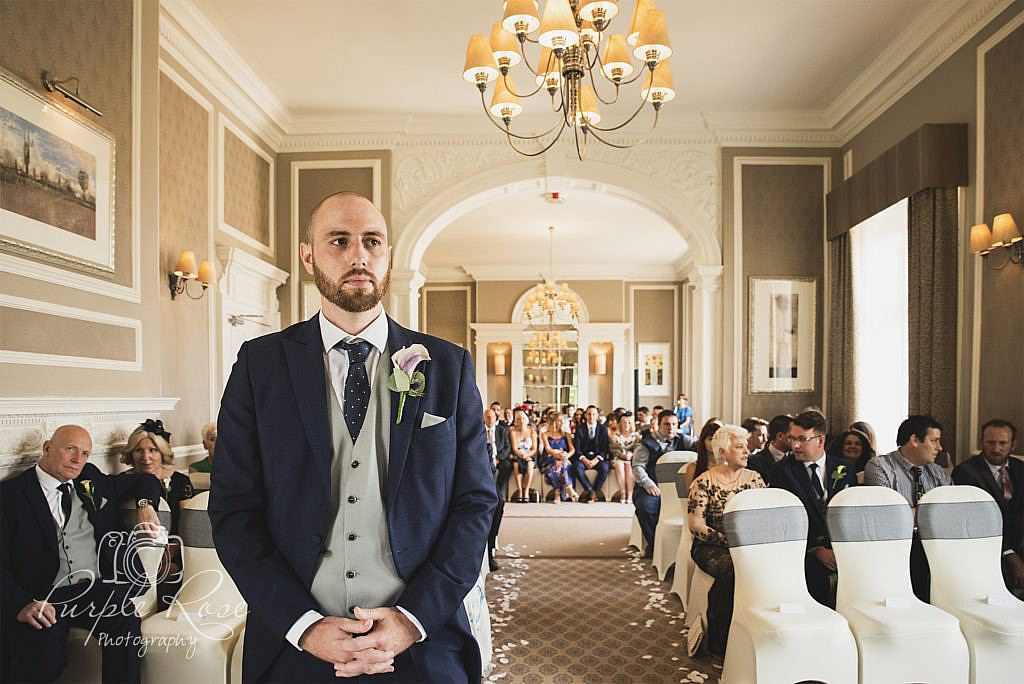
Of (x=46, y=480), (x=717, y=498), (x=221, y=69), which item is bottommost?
(x=717, y=498)

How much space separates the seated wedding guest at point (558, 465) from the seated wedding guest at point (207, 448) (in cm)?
495

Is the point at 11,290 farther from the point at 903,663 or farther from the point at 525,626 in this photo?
the point at 903,663

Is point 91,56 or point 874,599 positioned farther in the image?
point 91,56

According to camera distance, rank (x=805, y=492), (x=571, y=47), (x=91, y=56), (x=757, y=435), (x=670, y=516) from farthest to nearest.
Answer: (x=757, y=435) → (x=670, y=516) → (x=805, y=492) → (x=91, y=56) → (x=571, y=47)

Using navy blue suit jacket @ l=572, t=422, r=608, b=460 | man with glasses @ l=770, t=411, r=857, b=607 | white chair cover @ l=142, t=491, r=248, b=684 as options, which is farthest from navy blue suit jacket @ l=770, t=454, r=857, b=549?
navy blue suit jacket @ l=572, t=422, r=608, b=460

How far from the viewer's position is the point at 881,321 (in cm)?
645

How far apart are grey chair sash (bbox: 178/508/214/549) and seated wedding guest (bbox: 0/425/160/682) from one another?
251 millimetres

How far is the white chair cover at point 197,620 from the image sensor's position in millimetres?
2979

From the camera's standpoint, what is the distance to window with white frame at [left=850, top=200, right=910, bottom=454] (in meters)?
6.19

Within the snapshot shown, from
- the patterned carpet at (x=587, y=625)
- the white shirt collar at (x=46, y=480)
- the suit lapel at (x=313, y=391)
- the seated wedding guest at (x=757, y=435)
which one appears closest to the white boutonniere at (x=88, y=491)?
the white shirt collar at (x=46, y=480)

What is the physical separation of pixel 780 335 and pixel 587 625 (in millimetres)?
3940

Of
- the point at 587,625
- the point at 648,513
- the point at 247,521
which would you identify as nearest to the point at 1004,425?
the point at 587,625

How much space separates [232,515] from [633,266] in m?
14.6

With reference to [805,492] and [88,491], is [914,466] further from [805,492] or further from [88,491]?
[88,491]
